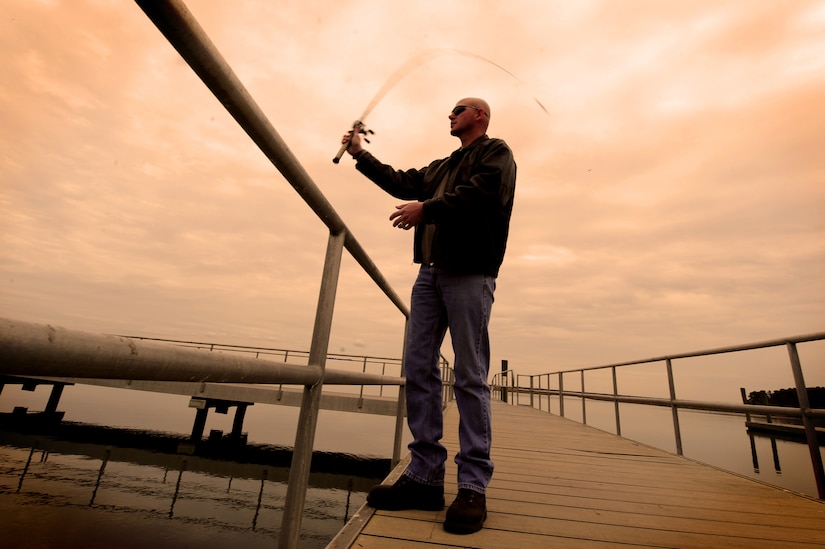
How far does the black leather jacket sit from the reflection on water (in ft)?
33.9

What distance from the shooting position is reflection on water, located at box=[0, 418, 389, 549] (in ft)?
30.6

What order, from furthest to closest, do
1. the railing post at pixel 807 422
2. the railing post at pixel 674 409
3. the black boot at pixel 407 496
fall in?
the railing post at pixel 674 409 < the railing post at pixel 807 422 < the black boot at pixel 407 496

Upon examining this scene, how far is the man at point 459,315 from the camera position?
4.83 ft

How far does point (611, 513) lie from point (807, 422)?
1.51m

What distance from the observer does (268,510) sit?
→ 11742 mm

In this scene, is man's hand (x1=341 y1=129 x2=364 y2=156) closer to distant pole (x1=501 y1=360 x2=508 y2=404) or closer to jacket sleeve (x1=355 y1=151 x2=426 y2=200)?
jacket sleeve (x1=355 y1=151 x2=426 y2=200)

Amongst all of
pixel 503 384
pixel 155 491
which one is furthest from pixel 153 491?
pixel 503 384

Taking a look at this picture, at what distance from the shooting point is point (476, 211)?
1559 mm

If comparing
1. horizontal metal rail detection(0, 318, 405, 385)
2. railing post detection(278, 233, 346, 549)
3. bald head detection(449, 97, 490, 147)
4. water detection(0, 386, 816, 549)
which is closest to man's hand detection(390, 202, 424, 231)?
railing post detection(278, 233, 346, 549)

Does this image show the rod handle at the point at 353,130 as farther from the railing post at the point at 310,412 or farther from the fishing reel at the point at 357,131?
the railing post at the point at 310,412

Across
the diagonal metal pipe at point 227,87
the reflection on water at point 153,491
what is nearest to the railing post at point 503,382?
the reflection on water at point 153,491

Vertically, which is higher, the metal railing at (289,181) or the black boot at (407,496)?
the metal railing at (289,181)

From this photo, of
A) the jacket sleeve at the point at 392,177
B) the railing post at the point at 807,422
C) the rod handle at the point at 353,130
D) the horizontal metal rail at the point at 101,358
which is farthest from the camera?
the railing post at the point at 807,422

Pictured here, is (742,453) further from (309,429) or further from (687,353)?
(309,429)
